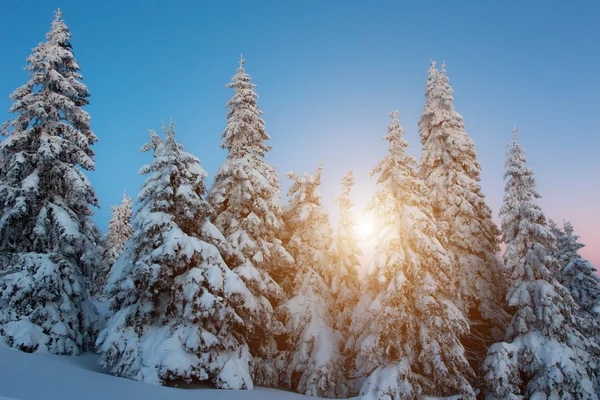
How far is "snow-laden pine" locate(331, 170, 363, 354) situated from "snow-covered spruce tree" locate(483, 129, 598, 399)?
730cm

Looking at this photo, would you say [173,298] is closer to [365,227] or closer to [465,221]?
[365,227]

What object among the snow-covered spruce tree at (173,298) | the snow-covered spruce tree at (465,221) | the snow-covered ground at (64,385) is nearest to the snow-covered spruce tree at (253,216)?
the snow-covered spruce tree at (173,298)

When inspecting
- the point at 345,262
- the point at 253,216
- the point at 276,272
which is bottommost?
the point at 276,272

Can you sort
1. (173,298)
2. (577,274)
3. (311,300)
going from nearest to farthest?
(173,298), (311,300), (577,274)

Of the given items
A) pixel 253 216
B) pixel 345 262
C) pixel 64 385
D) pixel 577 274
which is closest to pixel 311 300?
pixel 345 262

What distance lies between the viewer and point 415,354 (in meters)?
15.6

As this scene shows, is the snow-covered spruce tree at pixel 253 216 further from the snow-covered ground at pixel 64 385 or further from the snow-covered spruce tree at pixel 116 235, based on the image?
the snow-covered spruce tree at pixel 116 235

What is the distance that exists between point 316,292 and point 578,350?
514 inches

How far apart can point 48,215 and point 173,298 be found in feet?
25.8

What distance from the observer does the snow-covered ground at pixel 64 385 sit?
8768 mm

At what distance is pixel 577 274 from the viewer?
95.6 ft

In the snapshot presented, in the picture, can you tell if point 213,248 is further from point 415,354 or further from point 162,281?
point 415,354

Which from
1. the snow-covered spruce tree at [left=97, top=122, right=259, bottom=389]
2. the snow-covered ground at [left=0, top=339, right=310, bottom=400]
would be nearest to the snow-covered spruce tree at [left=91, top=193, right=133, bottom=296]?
the snow-covered spruce tree at [left=97, top=122, right=259, bottom=389]

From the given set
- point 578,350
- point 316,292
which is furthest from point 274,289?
point 578,350
